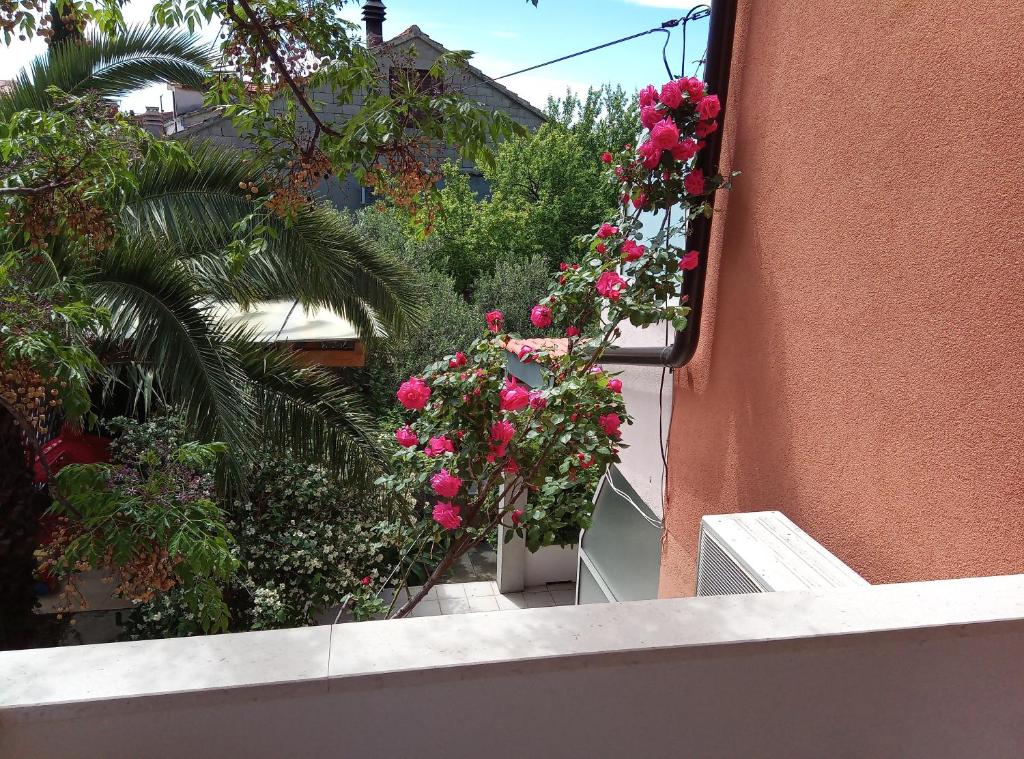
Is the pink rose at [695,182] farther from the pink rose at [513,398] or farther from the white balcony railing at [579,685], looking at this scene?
the white balcony railing at [579,685]

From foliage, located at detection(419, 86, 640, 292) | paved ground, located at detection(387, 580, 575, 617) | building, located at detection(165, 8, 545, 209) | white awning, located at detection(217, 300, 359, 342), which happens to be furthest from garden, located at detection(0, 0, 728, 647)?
foliage, located at detection(419, 86, 640, 292)

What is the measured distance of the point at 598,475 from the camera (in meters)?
4.00

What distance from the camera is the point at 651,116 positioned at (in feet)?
10.3

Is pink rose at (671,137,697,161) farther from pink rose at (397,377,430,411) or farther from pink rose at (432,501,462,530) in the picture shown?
pink rose at (432,501,462,530)

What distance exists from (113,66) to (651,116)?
510 cm

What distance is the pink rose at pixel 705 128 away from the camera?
305 centimetres

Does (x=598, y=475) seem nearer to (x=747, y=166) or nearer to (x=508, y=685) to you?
(x=747, y=166)

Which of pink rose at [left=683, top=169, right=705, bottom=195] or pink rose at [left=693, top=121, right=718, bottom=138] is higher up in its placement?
pink rose at [left=693, top=121, right=718, bottom=138]

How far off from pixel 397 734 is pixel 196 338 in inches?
171

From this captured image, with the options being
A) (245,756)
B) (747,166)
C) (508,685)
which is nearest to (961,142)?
(747,166)

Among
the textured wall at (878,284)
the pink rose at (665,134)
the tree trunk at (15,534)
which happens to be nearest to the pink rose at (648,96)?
the pink rose at (665,134)

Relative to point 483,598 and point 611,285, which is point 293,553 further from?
point 611,285

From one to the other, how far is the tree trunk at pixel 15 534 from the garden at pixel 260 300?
0.5 inches

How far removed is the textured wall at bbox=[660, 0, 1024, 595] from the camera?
175 cm
